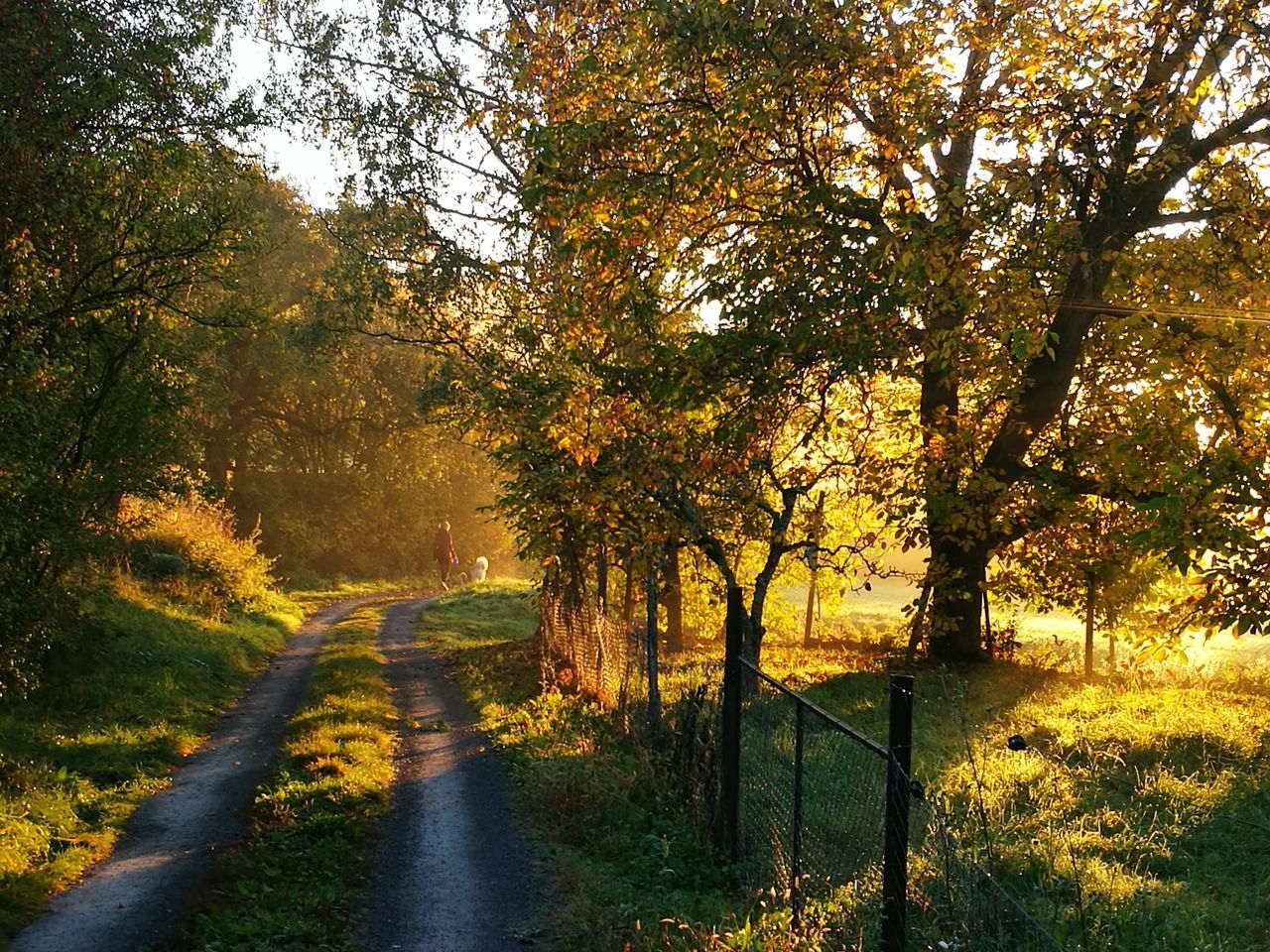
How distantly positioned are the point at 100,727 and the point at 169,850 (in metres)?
4.69

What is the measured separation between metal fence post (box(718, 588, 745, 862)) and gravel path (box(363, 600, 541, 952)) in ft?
5.84

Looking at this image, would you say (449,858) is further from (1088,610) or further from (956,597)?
(1088,610)

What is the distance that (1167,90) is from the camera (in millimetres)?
10258

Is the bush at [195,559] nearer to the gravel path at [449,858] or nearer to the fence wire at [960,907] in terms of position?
the gravel path at [449,858]

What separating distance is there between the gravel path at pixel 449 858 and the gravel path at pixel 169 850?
1.61 meters

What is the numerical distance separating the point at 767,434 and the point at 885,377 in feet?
20.2

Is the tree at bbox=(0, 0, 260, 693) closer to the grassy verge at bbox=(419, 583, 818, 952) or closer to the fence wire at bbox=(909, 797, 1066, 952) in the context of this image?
the grassy verge at bbox=(419, 583, 818, 952)

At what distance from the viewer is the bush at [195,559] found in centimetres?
2214

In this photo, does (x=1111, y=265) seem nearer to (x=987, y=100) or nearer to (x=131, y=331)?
(x=987, y=100)

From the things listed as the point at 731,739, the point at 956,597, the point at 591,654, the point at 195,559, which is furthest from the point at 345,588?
the point at 731,739

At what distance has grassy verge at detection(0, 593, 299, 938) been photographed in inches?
341

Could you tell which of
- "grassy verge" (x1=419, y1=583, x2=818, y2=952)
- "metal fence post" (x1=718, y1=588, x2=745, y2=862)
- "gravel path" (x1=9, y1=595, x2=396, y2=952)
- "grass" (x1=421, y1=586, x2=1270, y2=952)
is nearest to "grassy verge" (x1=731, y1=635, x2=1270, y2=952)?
"grass" (x1=421, y1=586, x2=1270, y2=952)

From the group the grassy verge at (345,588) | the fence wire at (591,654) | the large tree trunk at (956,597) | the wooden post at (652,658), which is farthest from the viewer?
the grassy verge at (345,588)

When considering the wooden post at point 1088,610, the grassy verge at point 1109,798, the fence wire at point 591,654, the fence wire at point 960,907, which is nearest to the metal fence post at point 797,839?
the fence wire at point 960,907
